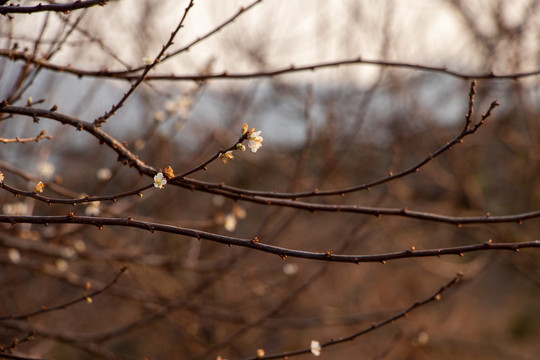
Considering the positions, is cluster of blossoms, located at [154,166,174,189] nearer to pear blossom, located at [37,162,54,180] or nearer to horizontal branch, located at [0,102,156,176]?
horizontal branch, located at [0,102,156,176]

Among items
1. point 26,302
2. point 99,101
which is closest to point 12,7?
point 99,101

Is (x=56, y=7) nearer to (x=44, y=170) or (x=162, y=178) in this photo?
(x=162, y=178)

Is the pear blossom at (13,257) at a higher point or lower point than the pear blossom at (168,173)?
higher

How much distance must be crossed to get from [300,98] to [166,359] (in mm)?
4034

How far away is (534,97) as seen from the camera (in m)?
5.25

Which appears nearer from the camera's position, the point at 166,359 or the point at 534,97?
the point at 534,97

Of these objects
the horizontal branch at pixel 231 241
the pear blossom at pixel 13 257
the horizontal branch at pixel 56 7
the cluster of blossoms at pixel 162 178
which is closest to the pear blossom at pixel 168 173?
the cluster of blossoms at pixel 162 178

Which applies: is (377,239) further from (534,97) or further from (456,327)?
(534,97)

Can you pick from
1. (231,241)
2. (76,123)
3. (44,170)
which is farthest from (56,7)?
(44,170)

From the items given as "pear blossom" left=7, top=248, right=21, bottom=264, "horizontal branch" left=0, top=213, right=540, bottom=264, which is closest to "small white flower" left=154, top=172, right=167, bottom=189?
"horizontal branch" left=0, top=213, right=540, bottom=264

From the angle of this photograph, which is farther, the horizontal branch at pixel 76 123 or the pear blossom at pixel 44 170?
the pear blossom at pixel 44 170

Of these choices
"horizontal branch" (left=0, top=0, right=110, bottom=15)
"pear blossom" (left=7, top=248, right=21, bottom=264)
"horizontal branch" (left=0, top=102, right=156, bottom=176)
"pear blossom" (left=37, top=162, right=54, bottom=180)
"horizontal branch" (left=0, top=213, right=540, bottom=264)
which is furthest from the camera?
"pear blossom" (left=37, top=162, right=54, bottom=180)

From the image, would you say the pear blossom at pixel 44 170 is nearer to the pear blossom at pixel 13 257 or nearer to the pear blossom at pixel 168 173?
the pear blossom at pixel 13 257

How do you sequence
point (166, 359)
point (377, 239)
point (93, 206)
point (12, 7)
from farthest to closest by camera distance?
1. point (377, 239)
2. point (166, 359)
3. point (93, 206)
4. point (12, 7)
